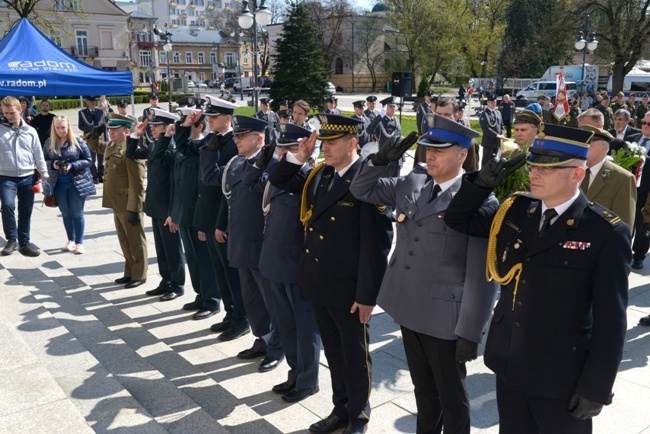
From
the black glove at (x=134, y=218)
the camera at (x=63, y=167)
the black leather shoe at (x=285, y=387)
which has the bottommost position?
the black leather shoe at (x=285, y=387)

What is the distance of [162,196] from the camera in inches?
277

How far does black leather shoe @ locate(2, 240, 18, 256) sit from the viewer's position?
27.2ft

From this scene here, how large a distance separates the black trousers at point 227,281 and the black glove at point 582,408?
373 cm

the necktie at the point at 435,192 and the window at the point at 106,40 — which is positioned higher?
the window at the point at 106,40

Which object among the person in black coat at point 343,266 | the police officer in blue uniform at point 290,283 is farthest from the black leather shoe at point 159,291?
the person in black coat at point 343,266

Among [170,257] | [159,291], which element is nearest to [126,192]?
[170,257]

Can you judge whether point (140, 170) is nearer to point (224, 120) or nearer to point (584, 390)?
point (224, 120)

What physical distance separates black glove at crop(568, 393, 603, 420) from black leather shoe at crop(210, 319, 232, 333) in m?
4.09

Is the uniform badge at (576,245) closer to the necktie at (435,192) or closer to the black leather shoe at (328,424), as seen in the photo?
the necktie at (435,192)

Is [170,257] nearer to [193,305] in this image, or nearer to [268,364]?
[193,305]

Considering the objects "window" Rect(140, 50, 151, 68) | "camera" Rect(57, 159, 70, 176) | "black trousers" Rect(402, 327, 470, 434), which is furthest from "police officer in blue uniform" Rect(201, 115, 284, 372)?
"window" Rect(140, 50, 151, 68)

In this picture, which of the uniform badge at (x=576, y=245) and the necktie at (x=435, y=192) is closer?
the uniform badge at (x=576, y=245)

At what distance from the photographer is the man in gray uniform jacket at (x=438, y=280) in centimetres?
334

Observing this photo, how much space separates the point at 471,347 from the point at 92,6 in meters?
77.7
